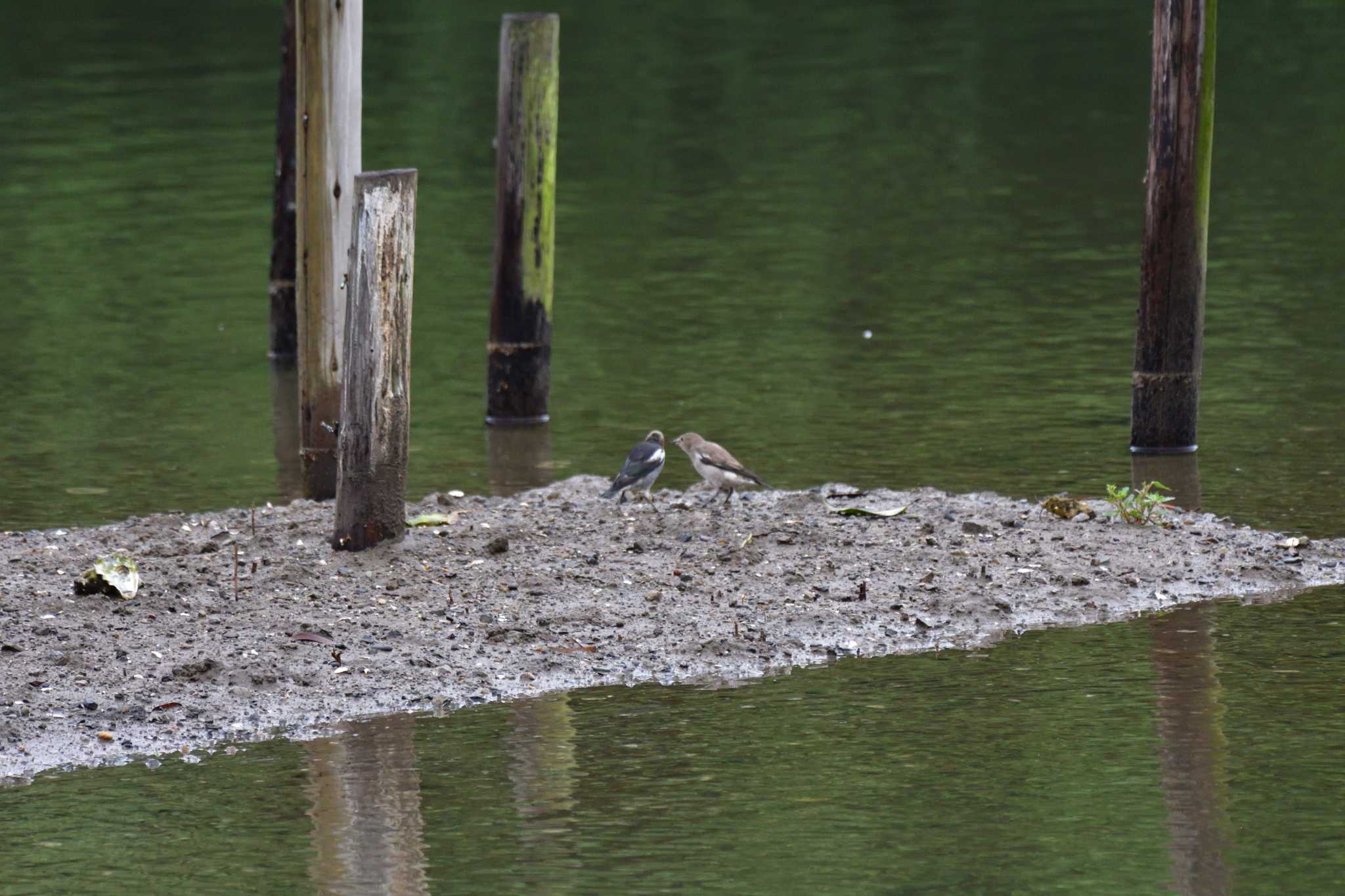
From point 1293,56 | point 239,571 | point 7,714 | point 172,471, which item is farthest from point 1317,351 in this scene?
point 1293,56

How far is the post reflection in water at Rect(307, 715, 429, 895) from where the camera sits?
23.7 ft

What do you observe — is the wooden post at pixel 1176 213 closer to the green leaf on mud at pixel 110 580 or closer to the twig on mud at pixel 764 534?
the twig on mud at pixel 764 534

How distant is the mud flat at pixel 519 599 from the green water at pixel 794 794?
0.97ft

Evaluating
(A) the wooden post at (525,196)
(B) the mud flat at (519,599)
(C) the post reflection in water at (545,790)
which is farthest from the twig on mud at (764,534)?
(A) the wooden post at (525,196)

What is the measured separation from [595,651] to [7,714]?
7.90 feet

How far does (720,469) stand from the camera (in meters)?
11.9

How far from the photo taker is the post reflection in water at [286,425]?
14.4 meters

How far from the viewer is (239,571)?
1052 cm

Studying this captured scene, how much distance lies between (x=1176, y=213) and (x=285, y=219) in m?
7.43

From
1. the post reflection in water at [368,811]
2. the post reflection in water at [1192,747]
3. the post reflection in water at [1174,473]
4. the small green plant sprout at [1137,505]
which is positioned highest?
the small green plant sprout at [1137,505]

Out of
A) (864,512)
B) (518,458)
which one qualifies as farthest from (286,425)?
(864,512)

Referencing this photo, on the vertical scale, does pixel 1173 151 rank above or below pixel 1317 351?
above

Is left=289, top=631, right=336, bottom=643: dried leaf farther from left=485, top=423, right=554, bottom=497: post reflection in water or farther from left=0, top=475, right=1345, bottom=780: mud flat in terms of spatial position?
left=485, top=423, right=554, bottom=497: post reflection in water

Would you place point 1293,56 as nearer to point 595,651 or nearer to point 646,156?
point 646,156
